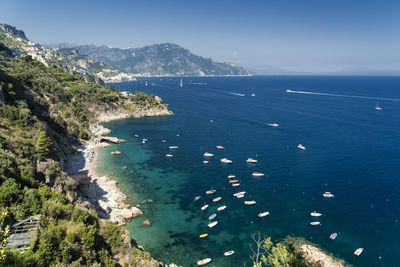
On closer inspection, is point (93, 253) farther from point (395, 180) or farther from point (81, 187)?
point (395, 180)

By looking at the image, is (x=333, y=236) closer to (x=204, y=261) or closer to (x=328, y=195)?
(x=328, y=195)

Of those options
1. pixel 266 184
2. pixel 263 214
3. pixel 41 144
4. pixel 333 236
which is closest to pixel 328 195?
pixel 266 184

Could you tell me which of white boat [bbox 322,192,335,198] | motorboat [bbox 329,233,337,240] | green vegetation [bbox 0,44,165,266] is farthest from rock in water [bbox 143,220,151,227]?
white boat [bbox 322,192,335,198]

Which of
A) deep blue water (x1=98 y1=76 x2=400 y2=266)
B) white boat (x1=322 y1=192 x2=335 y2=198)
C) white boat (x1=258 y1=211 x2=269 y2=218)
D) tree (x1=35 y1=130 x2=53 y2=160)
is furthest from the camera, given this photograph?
white boat (x1=322 y1=192 x2=335 y2=198)

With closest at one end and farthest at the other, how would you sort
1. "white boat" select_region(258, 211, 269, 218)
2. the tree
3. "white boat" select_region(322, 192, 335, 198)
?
the tree, "white boat" select_region(258, 211, 269, 218), "white boat" select_region(322, 192, 335, 198)

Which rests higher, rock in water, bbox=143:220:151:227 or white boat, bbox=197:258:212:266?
rock in water, bbox=143:220:151:227

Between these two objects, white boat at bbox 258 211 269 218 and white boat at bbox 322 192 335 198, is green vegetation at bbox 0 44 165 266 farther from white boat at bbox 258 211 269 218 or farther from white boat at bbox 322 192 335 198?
white boat at bbox 322 192 335 198

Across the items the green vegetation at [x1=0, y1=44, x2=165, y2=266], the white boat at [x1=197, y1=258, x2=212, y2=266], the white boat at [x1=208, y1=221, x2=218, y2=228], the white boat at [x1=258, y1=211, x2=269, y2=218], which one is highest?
the green vegetation at [x1=0, y1=44, x2=165, y2=266]

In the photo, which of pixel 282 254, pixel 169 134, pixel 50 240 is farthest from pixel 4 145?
pixel 169 134
